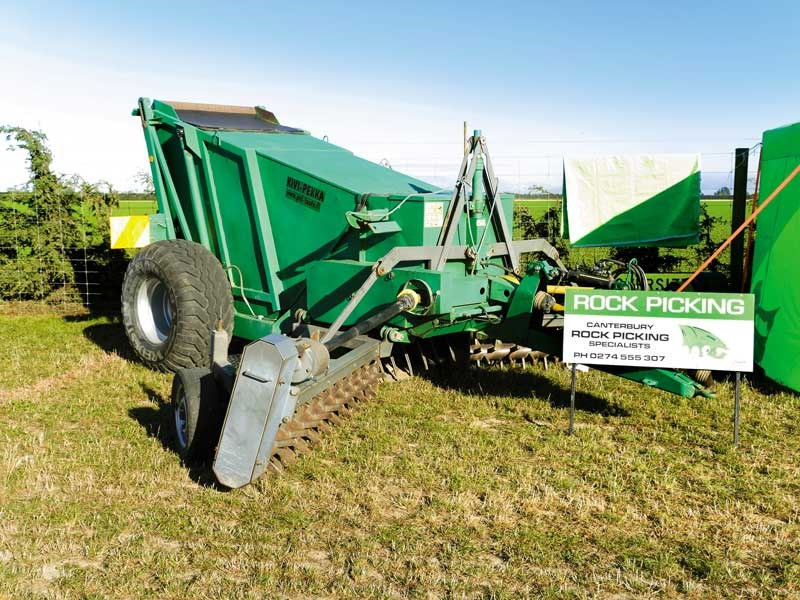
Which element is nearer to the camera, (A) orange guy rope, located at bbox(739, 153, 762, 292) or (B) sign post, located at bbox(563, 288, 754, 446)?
(B) sign post, located at bbox(563, 288, 754, 446)

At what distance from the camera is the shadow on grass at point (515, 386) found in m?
6.08

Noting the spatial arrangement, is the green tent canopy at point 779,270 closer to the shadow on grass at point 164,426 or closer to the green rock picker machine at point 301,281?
the green rock picker machine at point 301,281

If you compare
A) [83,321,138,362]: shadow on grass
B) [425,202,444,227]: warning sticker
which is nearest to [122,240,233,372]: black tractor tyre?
[83,321,138,362]: shadow on grass

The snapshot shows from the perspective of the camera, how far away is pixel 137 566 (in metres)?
3.65

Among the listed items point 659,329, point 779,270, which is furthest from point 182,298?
point 779,270

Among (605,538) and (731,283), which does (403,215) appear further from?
(731,283)

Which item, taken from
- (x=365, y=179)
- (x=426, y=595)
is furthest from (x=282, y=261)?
(x=426, y=595)

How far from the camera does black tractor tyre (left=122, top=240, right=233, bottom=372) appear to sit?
20.7ft

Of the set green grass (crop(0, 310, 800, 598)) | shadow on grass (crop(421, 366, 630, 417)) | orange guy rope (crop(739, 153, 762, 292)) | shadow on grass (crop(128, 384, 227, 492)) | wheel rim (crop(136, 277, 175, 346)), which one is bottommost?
green grass (crop(0, 310, 800, 598))

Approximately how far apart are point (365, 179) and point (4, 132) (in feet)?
20.0

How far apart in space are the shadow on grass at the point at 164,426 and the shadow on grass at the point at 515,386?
7.35 ft

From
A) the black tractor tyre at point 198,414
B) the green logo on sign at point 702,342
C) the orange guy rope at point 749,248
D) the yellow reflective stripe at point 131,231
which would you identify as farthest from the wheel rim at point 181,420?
the orange guy rope at point 749,248

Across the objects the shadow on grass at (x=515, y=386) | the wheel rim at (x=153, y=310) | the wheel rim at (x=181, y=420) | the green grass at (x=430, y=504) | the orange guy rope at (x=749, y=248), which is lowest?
the green grass at (x=430, y=504)

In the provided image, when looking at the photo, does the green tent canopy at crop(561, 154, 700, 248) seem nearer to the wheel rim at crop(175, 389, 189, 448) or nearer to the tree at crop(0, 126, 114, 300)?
the wheel rim at crop(175, 389, 189, 448)
